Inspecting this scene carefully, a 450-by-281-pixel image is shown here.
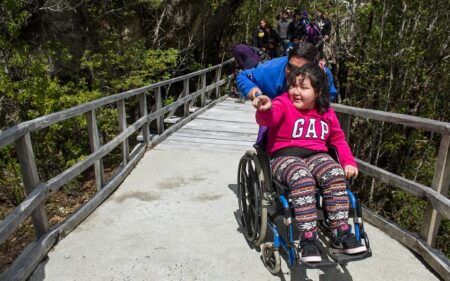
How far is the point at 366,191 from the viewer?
9.80 meters

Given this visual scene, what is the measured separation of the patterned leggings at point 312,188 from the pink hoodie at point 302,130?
7.1 inches

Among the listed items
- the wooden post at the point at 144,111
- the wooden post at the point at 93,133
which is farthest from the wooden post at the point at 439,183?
the wooden post at the point at 144,111

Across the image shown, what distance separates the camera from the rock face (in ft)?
36.1

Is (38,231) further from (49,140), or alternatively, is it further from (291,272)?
(49,140)

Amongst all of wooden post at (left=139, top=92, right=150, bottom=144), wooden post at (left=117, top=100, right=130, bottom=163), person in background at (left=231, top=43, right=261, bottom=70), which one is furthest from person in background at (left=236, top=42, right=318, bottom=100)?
wooden post at (left=139, top=92, right=150, bottom=144)

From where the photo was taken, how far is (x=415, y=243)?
2.99 meters

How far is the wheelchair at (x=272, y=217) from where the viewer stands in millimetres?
2359

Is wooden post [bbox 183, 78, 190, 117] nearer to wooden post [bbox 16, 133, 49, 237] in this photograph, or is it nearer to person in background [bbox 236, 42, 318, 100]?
person in background [bbox 236, 42, 318, 100]

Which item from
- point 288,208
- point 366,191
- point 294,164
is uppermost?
point 294,164

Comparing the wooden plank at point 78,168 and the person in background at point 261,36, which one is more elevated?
the person in background at point 261,36

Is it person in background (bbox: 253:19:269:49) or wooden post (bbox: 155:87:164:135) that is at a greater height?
person in background (bbox: 253:19:269:49)

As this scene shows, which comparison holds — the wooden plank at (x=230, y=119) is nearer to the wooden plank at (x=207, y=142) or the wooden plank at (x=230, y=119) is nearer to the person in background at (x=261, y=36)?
the wooden plank at (x=207, y=142)

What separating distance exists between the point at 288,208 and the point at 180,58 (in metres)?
11.2

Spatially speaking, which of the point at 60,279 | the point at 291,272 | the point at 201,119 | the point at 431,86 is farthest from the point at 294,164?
the point at 431,86
